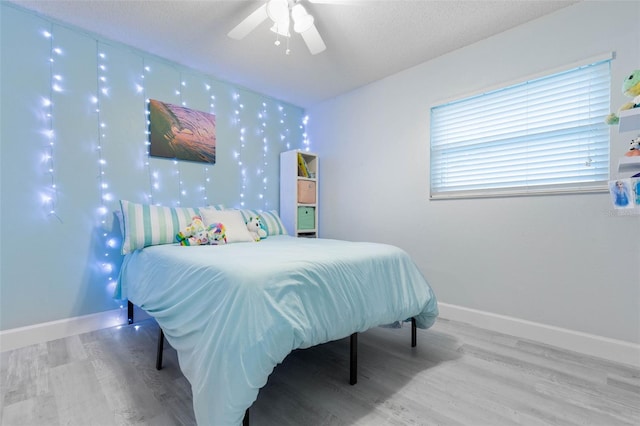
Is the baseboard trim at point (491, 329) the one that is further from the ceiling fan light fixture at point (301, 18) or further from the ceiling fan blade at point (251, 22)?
the ceiling fan light fixture at point (301, 18)

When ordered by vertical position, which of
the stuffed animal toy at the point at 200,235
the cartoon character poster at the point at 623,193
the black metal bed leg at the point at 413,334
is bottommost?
the black metal bed leg at the point at 413,334

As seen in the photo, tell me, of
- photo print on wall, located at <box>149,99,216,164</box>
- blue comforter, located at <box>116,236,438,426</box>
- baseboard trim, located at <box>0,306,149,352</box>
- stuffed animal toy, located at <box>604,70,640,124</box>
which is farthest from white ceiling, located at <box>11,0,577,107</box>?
baseboard trim, located at <box>0,306,149,352</box>

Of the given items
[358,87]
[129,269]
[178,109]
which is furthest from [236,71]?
[129,269]

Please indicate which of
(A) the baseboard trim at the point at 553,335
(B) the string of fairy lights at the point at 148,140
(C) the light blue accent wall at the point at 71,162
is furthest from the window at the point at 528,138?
(C) the light blue accent wall at the point at 71,162

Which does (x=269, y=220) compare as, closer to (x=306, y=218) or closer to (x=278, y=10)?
(x=306, y=218)

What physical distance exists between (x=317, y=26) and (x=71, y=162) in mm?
2136

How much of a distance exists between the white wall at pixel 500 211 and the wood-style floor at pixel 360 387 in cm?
39

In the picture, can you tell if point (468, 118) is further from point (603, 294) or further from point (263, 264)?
point (263, 264)

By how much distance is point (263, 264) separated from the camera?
50.5 inches

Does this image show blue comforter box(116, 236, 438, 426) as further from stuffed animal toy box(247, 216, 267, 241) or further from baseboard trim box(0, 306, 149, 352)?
stuffed animal toy box(247, 216, 267, 241)

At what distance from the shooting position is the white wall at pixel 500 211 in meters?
1.87

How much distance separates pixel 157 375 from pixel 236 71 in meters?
2.63

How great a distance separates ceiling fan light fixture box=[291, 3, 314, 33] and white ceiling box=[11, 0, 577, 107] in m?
0.14

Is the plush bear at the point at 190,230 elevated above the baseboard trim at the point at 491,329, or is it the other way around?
the plush bear at the point at 190,230
